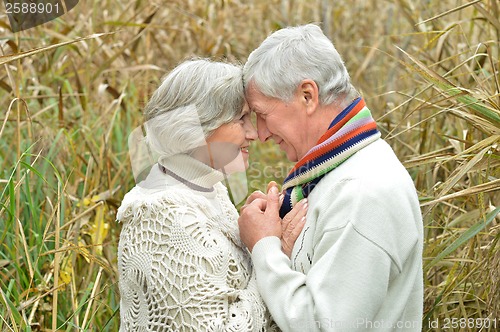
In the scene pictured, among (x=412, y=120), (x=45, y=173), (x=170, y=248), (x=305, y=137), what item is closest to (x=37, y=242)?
(x=45, y=173)

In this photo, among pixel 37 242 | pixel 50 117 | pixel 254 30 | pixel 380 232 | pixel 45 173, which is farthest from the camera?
pixel 254 30

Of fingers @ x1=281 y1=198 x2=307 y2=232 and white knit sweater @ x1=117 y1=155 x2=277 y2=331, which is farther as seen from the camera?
fingers @ x1=281 y1=198 x2=307 y2=232

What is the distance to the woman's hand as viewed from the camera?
2473 mm

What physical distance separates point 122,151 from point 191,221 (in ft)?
6.35

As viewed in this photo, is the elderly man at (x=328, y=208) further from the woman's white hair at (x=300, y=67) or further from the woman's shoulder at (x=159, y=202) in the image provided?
the woman's shoulder at (x=159, y=202)

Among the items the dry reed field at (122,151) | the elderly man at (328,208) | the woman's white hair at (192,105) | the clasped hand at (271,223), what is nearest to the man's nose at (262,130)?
the elderly man at (328,208)

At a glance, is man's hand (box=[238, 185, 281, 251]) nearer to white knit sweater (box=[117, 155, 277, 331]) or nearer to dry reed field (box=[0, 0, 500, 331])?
white knit sweater (box=[117, 155, 277, 331])

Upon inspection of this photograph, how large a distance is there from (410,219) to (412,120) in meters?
2.13

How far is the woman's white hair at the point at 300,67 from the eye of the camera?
97.7 inches

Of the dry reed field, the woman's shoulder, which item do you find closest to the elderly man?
the woman's shoulder

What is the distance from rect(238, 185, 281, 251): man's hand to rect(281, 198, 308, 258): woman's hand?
2 cm

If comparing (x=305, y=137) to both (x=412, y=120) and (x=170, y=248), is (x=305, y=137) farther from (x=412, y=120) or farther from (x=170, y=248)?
(x=412, y=120)

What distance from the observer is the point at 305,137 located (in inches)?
101

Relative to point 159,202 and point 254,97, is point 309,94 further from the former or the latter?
point 159,202
